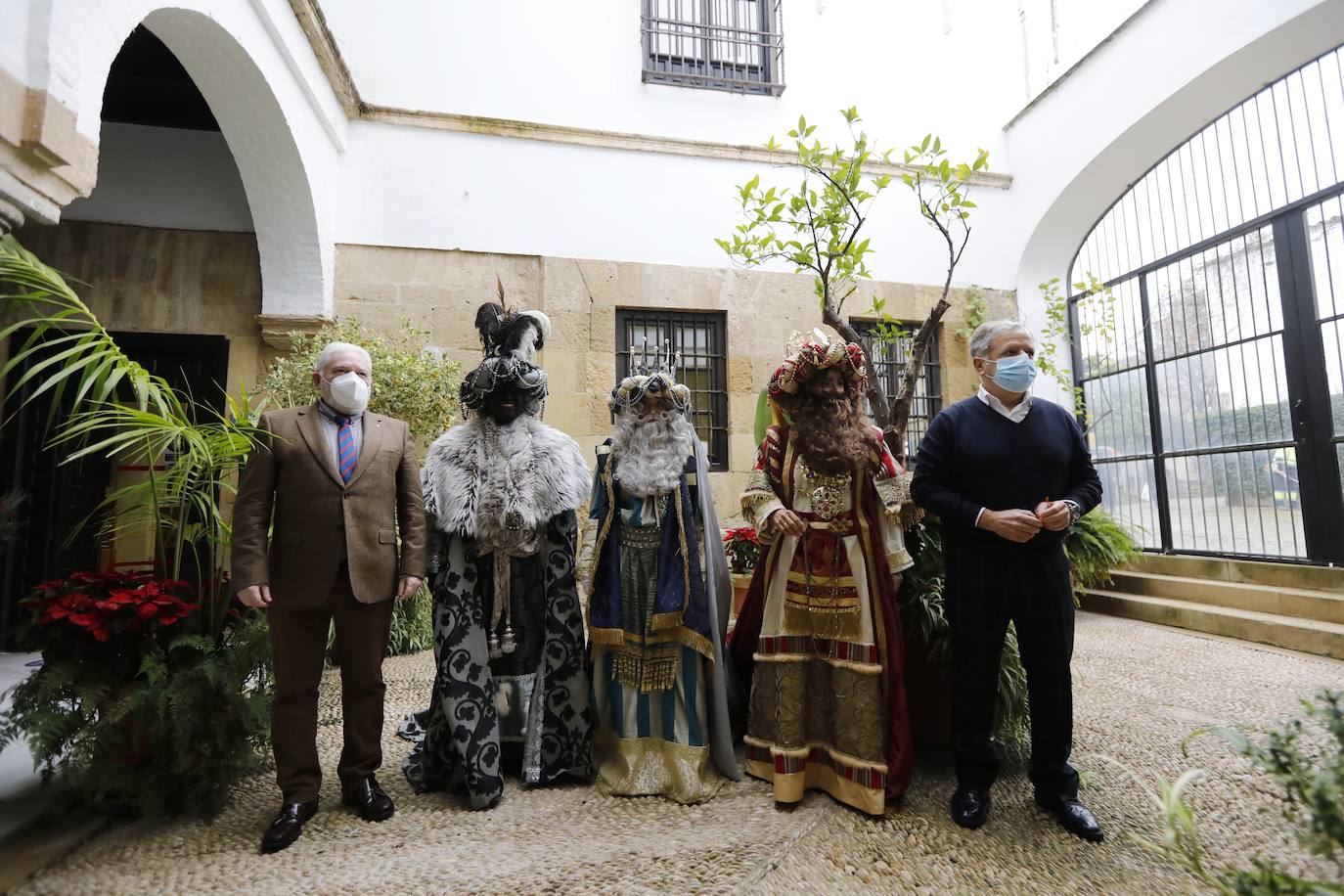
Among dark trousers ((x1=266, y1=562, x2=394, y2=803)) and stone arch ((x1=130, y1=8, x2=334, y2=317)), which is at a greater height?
stone arch ((x1=130, y1=8, x2=334, y2=317))

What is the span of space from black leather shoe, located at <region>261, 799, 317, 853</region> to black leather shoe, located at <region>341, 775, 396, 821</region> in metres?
0.15

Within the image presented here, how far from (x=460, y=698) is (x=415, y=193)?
495 centimetres

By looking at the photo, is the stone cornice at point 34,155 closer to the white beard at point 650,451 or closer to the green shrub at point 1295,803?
the white beard at point 650,451

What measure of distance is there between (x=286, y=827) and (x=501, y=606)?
1.01 m

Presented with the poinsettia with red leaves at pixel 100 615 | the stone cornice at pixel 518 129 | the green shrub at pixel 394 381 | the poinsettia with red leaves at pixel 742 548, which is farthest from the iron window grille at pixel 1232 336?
the poinsettia with red leaves at pixel 100 615

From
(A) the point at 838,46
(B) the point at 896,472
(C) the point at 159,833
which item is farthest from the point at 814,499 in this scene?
(A) the point at 838,46

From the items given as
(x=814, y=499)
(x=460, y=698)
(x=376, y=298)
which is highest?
(x=376, y=298)

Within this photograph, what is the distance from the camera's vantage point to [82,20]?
267 cm

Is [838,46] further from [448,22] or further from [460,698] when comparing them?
[460,698]

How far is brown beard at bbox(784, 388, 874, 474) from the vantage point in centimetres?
254

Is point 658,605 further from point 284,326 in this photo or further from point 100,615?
point 284,326

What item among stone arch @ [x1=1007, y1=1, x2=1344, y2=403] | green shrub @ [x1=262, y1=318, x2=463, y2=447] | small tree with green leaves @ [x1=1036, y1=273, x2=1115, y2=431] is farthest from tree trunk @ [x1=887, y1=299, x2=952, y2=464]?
stone arch @ [x1=1007, y1=1, x2=1344, y2=403]

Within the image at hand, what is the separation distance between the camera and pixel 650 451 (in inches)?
107

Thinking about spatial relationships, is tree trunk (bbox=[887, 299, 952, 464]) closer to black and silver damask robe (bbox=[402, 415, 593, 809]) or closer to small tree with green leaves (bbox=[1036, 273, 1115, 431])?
black and silver damask robe (bbox=[402, 415, 593, 809])
